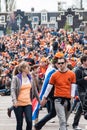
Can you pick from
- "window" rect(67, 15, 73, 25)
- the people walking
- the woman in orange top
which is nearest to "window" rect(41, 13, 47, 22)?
"window" rect(67, 15, 73, 25)

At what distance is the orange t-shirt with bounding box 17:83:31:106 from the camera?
1285cm

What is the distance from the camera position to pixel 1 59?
134 ft

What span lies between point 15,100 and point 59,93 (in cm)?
90

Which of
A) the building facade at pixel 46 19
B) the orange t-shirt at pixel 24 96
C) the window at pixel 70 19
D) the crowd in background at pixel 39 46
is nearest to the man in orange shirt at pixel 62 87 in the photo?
the orange t-shirt at pixel 24 96

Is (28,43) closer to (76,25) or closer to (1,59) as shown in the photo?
(1,59)

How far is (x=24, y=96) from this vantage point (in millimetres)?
12875

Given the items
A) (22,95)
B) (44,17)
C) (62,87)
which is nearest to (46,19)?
(44,17)

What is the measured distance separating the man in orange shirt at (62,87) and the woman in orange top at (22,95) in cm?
52

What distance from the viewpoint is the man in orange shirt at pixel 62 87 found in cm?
1302

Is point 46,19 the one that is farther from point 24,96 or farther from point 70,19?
point 24,96

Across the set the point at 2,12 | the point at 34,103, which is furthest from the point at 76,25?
the point at 34,103

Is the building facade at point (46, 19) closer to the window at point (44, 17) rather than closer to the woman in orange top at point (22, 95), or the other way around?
the window at point (44, 17)

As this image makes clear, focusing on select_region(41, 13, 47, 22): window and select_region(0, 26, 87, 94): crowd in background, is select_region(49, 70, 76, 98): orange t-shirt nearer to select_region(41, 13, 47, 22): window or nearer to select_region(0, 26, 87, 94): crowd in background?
select_region(0, 26, 87, 94): crowd in background

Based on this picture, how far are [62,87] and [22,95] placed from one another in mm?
798
